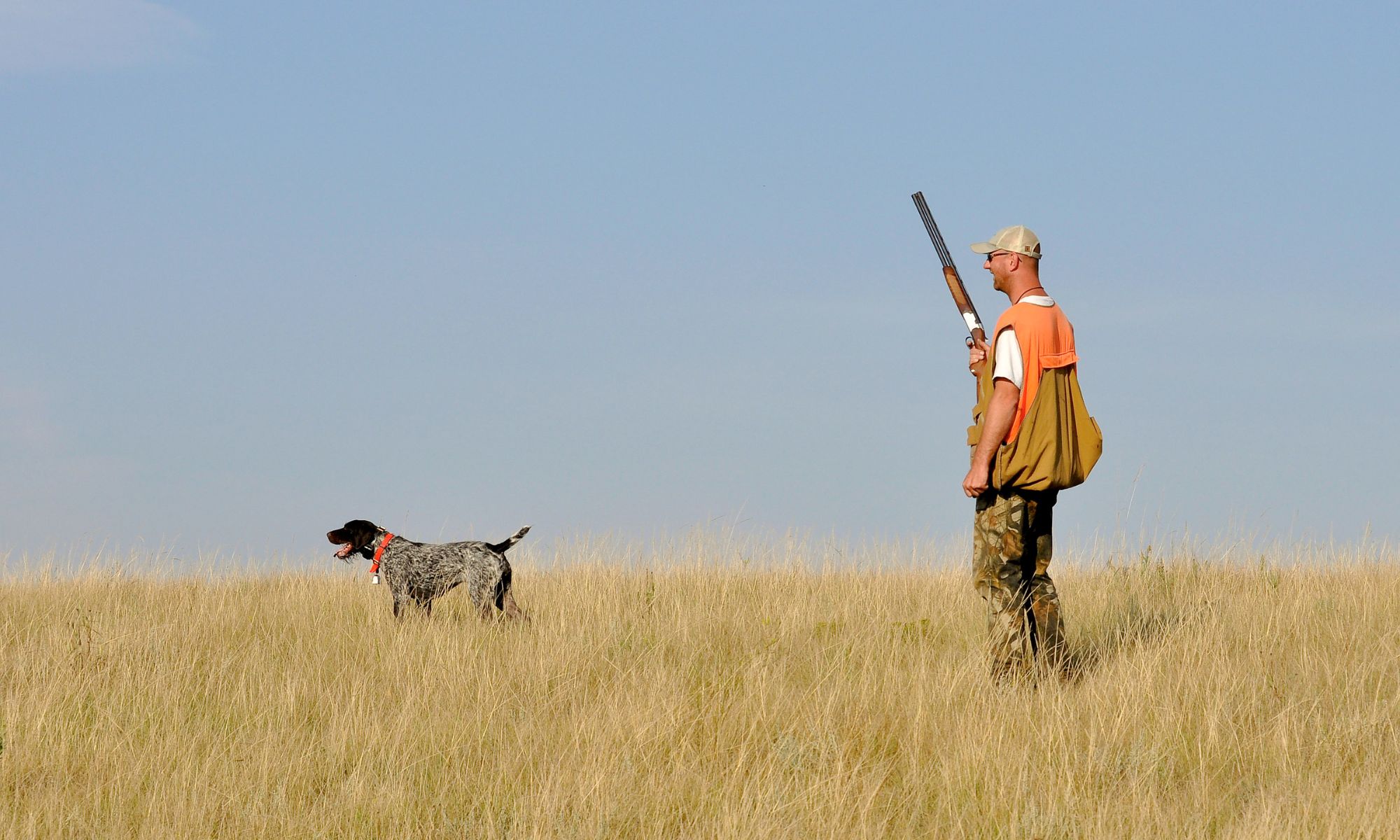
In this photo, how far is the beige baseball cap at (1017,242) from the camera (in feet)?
21.3

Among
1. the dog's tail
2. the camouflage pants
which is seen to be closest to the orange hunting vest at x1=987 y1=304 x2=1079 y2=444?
the camouflage pants

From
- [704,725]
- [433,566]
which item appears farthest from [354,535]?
[704,725]

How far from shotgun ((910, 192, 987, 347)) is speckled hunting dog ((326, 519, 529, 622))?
354 cm

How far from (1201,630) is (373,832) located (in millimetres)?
5235

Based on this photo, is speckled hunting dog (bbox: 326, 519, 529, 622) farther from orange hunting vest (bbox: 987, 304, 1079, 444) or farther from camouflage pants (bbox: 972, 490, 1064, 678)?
orange hunting vest (bbox: 987, 304, 1079, 444)

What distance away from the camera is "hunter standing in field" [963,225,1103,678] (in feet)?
20.2

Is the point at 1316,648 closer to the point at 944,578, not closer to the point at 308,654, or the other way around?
the point at 944,578

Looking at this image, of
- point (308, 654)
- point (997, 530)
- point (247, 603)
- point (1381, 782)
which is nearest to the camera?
point (1381, 782)

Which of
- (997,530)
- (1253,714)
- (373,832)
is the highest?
(997,530)

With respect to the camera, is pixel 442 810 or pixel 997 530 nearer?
pixel 442 810

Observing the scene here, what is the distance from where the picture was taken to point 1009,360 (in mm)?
6195

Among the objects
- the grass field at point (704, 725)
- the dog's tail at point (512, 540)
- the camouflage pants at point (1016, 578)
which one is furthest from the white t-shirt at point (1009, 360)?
the dog's tail at point (512, 540)

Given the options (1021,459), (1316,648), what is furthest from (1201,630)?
(1021,459)

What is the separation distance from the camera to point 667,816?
468cm
